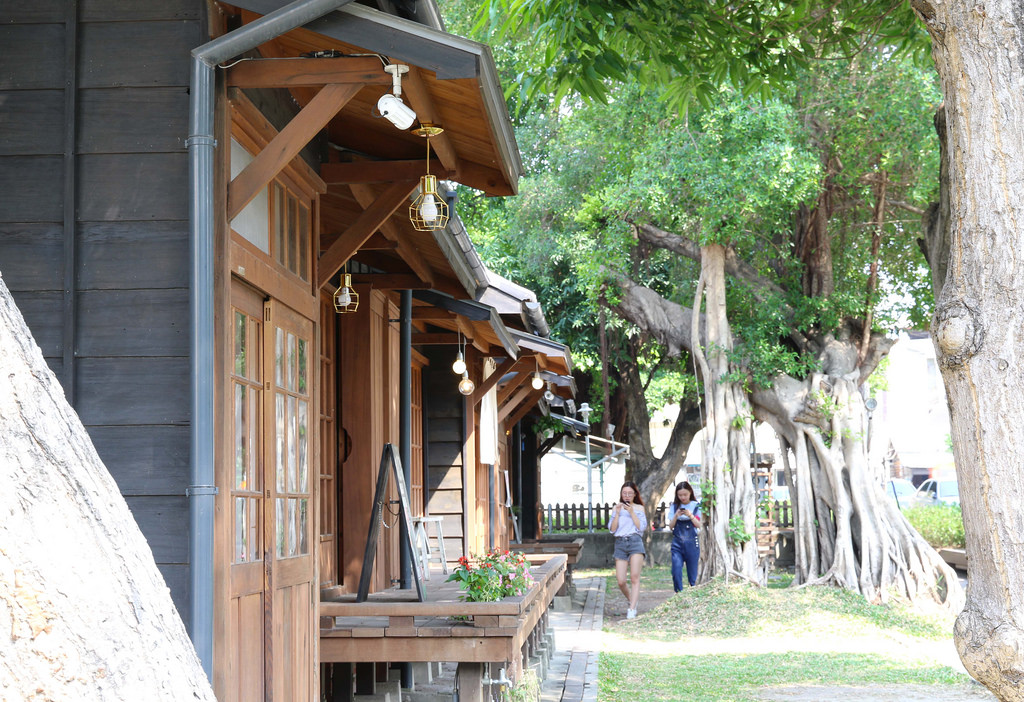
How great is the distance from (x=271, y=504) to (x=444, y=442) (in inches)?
288

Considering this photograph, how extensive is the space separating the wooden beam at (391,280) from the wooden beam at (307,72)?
3.79 meters

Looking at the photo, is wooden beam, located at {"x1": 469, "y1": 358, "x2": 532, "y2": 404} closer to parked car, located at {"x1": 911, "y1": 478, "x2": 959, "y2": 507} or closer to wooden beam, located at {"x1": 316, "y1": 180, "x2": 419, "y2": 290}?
wooden beam, located at {"x1": 316, "y1": 180, "x2": 419, "y2": 290}

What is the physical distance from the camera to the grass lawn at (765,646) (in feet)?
29.9

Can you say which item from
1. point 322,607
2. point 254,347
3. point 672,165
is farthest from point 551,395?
point 254,347

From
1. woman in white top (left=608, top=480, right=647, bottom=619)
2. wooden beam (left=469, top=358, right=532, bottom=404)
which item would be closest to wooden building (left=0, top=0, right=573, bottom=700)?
wooden beam (left=469, top=358, right=532, bottom=404)

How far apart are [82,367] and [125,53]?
1213mm

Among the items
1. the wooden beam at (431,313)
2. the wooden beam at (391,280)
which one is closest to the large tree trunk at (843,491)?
the wooden beam at (431,313)

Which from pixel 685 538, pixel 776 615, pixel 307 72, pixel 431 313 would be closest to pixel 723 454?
pixel 685 538

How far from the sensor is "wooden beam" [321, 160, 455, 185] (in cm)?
559

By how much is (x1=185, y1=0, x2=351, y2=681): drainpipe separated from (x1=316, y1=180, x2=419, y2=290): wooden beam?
1.85m

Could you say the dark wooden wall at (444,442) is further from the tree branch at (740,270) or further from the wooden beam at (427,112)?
the wooden beam at (427,112)

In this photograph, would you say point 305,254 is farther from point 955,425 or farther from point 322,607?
point 955,425

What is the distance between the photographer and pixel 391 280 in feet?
25.6

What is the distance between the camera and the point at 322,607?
6.18 m
